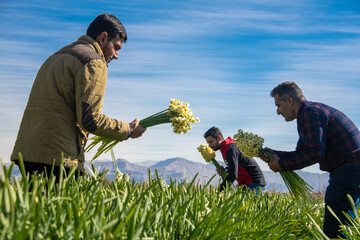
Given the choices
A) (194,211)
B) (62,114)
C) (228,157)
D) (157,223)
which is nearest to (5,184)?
(157,223)

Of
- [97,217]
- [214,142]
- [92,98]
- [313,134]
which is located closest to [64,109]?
[92,98]

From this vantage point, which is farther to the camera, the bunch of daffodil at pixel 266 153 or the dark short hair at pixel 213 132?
the dark short hair at pixel 213 132

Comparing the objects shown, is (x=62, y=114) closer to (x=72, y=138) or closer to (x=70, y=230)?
(x=72, y=138)

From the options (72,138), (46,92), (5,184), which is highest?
(46,92)

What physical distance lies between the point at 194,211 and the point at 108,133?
1.06 meters

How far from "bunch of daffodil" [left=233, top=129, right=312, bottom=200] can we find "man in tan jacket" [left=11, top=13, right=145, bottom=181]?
2.36 m

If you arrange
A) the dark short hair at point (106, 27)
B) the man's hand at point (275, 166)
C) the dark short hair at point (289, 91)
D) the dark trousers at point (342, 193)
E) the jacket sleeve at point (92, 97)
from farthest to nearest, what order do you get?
1. the man's hand at point (275, 166)
2. the dark short hair at point (289, 91)
3. the dark trousers at point (342, 193)
4. the dark short hair at point (106, 27)
5. the jacket sleeve at point (92, 97)

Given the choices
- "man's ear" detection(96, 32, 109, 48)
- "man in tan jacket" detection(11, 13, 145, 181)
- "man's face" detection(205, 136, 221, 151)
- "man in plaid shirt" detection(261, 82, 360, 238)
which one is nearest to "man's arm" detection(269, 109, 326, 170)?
"man in plaid shirt" detection(261, 82, 360, 238)

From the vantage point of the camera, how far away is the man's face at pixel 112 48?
3.25m

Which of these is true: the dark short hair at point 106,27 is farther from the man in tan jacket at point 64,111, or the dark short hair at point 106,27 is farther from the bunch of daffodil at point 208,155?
the bunch of daffodil at point 208,155

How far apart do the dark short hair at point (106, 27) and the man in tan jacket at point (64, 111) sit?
0.93 feet

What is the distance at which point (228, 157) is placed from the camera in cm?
567

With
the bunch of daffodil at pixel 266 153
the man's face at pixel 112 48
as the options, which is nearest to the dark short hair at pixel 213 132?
the bunch of daffodil at pixel 266 153

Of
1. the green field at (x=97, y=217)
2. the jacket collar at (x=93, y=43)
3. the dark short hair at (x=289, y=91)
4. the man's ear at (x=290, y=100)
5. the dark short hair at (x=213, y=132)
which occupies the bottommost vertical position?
the green field at (x=97, y=217)
